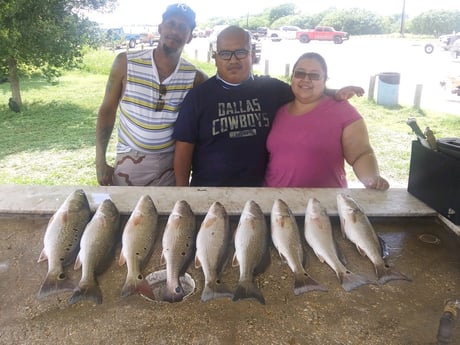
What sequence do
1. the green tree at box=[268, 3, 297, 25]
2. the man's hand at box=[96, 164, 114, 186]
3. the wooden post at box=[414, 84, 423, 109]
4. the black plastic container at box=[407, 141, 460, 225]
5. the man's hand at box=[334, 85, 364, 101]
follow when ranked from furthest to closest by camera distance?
the green tree at box=[268, 3, 297, 25] < the wooden post at box=[414, 84, 423, 109] < the man's hand at box=[96, 164, 114, 186] < the man's hand at box=[334, 85, 364, 101] < the black plastic container at box=[407, 141, 460, 225]

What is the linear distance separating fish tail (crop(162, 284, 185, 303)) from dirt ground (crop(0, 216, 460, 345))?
3 centimetres

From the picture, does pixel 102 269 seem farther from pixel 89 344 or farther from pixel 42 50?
pixel 42 50

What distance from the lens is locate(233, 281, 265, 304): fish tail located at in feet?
6.28

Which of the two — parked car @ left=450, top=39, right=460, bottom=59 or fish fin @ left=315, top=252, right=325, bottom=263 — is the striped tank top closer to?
fish fin @ left=315, top=252, right=325, bottom=263

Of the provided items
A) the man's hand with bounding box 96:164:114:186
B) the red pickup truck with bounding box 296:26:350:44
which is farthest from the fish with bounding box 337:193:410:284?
the red pickup truck with bounding box 296:26:350:44

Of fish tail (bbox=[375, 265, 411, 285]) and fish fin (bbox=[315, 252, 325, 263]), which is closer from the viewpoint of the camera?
fish tail (bbox=[375, 265, 411, 285])

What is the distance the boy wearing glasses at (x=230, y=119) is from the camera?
128 inches

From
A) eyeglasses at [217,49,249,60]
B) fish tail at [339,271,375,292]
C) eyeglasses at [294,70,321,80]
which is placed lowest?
fish tail at [339,271,375,292]

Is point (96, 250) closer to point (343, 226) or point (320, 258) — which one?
point (320, 258)

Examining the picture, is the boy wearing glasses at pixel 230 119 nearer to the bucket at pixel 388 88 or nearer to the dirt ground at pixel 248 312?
the dirt ground at pixel 248 312

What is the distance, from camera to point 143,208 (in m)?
2.44

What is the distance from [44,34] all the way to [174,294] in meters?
12.0

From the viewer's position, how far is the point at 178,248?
86.0 inches

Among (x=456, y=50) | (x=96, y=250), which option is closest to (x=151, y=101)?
(x=96, y=250)
